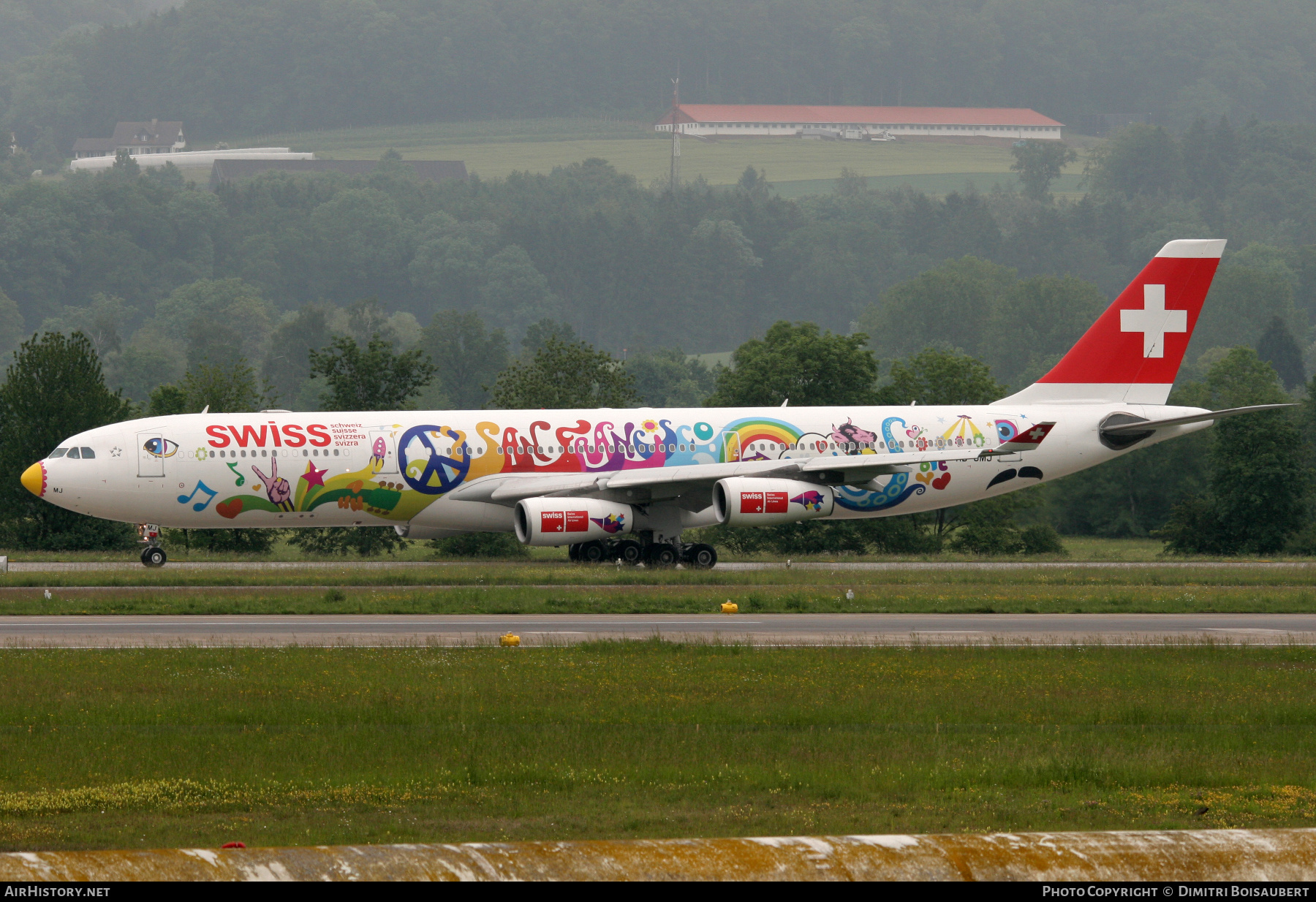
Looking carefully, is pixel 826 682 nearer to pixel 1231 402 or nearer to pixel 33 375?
pixel 33 375

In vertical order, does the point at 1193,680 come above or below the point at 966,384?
below

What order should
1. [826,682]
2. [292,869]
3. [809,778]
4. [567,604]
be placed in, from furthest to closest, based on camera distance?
[567,604], [826,682], [809,778], [292,869]

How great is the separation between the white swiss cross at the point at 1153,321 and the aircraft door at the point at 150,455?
28.6m

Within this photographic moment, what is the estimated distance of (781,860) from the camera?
566 centimetres

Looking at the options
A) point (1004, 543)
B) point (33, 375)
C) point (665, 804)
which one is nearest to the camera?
point (665, 804)

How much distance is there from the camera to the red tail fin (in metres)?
47.4

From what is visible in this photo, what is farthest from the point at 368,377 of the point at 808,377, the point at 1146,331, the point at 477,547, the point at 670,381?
the point at 670,381

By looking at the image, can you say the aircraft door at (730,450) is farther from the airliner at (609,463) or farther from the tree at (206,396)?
the tree at (206,396)

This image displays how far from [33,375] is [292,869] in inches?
1950

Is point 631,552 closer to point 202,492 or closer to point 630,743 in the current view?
point 202,492

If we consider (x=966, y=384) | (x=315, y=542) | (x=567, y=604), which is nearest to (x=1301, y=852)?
(x=567, y=604)

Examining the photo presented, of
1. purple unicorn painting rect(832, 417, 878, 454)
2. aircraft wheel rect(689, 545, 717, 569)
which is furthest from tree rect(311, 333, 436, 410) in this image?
purple unicorn painting rect(832, 417, 878, 454)

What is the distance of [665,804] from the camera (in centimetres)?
1326

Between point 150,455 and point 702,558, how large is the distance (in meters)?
14.9
